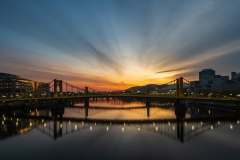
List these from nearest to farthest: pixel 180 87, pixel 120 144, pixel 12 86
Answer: pixel 120 144
pixel 180 87
pixel 12 86

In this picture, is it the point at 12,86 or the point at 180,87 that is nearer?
the point at 180,87

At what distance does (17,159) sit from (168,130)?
2630cm

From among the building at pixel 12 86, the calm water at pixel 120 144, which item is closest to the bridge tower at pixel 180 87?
the calm water at pixel 120 144

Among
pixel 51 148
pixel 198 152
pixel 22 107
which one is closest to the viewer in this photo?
pixel 198 152

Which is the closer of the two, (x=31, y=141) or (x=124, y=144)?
(x=124, y=144)

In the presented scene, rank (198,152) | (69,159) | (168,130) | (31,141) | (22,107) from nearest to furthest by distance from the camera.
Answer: (69,159) → (198,152) → (31,141) → (168,130) → (22,107)

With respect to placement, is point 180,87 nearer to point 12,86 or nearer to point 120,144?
point 120,144

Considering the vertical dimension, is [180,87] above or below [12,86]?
below

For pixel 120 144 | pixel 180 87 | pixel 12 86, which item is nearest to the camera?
pixel 120 144

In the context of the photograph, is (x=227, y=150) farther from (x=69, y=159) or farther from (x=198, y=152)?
(x=69, y=159)

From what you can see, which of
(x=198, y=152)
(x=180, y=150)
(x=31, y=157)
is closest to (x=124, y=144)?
(x=180, y=150)

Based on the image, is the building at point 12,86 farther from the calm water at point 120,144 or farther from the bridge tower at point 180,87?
the calm water at point 120,144

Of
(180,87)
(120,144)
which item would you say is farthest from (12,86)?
(120,144)

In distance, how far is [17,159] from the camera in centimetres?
2002
